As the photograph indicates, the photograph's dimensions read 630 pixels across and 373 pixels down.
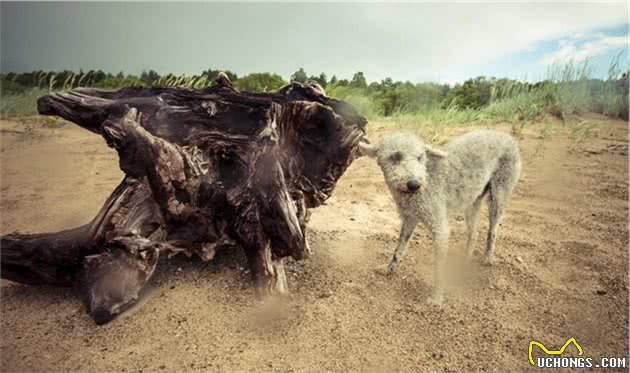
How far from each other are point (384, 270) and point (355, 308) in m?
0.81

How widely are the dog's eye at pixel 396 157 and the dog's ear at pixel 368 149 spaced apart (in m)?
0.21

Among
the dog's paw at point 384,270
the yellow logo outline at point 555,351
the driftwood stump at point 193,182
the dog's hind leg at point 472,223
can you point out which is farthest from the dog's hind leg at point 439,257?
the driftwood stump at point 193,182

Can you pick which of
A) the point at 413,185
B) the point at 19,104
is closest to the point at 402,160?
the point at 413,185

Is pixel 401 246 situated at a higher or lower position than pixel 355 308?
higher

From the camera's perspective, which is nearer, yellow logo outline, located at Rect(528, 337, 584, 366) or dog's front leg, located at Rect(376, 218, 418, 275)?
yellow logo outline, located at Rect(528, 337, 584, 366)

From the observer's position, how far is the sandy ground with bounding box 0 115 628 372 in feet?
10.3

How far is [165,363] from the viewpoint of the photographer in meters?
3.01

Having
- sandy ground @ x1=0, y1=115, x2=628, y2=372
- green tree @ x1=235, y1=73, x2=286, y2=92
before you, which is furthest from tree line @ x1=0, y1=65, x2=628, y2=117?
sandy ground @ x1=0, y1=115, x2=628, y2=372

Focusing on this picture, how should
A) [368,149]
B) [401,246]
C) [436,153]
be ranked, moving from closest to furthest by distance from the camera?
[368,149], [436,153], [401,246]

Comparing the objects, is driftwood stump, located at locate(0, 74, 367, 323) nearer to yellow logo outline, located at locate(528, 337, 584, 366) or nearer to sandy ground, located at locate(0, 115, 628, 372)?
sandy ground, located at locate(0, 115, 628, 372)

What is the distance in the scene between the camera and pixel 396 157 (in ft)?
12.3

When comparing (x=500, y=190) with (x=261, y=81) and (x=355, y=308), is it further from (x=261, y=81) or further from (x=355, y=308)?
(x=261, y=81)

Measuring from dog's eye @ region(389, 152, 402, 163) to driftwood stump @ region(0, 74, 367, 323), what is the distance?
60 centimetres

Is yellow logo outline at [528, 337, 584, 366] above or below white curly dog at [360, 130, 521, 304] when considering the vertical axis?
below
